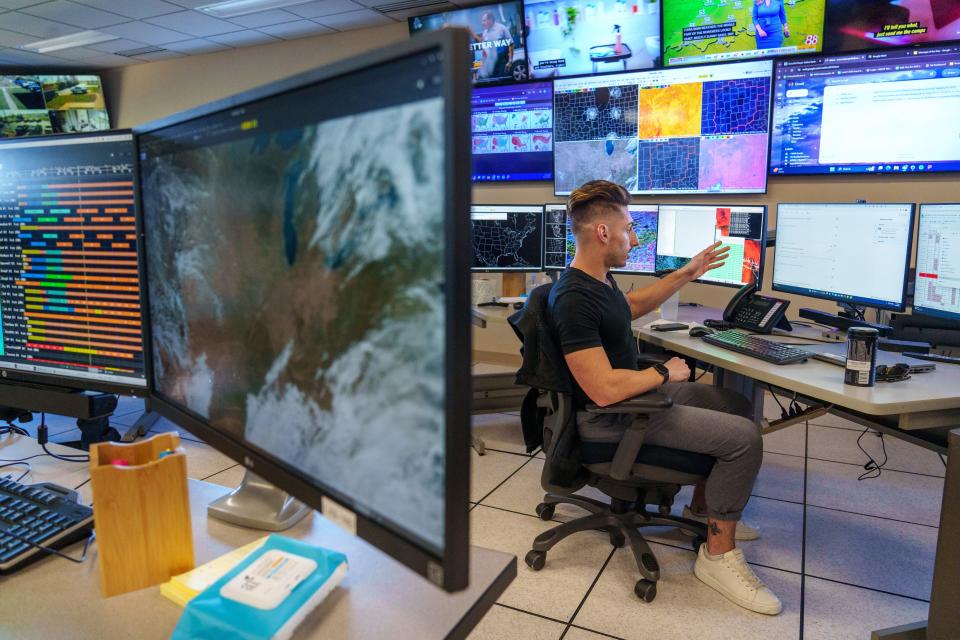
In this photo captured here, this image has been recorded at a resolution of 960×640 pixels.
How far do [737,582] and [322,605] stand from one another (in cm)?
157

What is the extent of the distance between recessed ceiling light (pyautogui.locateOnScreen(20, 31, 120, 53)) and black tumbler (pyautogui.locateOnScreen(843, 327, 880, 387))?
6.43 metres

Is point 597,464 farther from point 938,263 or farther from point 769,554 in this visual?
point 938,263

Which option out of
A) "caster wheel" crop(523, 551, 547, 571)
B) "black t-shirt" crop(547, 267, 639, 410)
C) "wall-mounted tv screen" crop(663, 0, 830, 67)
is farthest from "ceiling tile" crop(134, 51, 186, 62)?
"caster wheel" crop(523, 551, 547, 571)

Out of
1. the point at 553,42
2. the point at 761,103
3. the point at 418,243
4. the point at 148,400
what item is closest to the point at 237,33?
the point at 553,42

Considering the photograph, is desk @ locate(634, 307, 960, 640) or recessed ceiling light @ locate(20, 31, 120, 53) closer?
desk @ locate(634, 307, 960, 640)

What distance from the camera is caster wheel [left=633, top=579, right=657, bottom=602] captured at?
191 centimetres

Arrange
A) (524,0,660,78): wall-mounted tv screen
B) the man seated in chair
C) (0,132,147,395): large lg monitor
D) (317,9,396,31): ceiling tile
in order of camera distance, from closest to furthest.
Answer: (0,132,147,395): large lg monitor, the man seated in chair, (524,0,660,78): wall-mounted tv screen, (317,9,396,31): ceiling tile

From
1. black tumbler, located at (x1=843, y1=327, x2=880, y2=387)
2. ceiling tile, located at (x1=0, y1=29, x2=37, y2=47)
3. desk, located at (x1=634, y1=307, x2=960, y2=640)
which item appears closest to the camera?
desk, located at (x1=634, y1=307, x2=960, y2=640)

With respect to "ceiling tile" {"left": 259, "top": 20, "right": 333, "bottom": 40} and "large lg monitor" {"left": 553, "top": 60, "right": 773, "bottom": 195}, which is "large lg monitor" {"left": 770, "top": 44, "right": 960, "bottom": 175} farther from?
"ceiling tile" {"left": 259, "top": 20, "right": 333, "bottom": 40}

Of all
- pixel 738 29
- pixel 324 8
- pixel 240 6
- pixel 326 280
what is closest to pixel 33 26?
pixel 240 6

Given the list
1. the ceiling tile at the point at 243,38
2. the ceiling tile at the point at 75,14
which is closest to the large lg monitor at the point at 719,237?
the ceiling tile at the point at 243,38

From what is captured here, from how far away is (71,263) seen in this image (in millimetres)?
1184

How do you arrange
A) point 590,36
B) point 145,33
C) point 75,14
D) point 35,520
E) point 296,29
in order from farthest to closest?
1. point 145,33
2. point 296,29
3. point 75,14
4. point 590,36
5. point 35,520

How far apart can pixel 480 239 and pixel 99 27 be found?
436 centimetres
